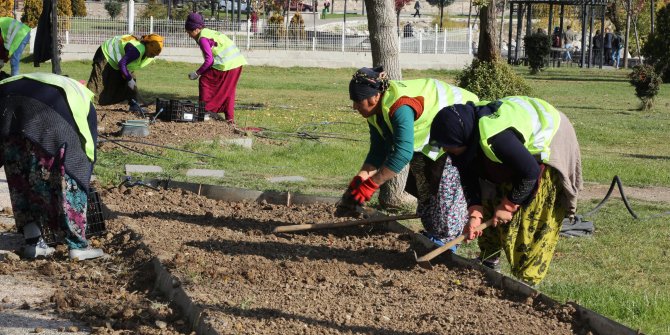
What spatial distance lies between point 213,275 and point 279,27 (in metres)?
29.6

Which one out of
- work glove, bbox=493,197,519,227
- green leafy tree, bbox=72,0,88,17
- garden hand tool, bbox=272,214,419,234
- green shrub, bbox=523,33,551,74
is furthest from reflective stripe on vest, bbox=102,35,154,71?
green leafy tree, bbox=72,0,88,17

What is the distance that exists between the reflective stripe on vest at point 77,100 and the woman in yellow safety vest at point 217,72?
25.6ft

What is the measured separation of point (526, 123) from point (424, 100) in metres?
1.12

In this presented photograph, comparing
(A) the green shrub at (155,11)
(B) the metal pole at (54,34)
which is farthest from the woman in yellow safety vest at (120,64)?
(A) the green shrub at (155,11)

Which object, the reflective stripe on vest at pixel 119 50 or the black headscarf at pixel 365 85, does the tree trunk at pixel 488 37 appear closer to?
the reflective stripe on vest at pixel 119 50

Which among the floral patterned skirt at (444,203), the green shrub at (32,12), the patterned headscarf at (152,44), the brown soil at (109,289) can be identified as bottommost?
the brown soil at (109,289)

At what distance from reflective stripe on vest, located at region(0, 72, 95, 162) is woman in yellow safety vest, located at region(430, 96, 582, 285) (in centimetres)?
240

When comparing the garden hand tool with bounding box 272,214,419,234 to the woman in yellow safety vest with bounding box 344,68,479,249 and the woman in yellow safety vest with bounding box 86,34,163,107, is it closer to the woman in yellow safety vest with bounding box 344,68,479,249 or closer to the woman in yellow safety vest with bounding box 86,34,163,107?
the woman in yellow safety vest with bounding box 344,68,479,249

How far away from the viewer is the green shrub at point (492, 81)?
19.7 metres

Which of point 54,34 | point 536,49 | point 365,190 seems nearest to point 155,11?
point 536,49

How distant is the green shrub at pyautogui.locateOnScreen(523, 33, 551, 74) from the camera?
3494 cm

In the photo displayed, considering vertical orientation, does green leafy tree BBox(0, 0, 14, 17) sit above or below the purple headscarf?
above

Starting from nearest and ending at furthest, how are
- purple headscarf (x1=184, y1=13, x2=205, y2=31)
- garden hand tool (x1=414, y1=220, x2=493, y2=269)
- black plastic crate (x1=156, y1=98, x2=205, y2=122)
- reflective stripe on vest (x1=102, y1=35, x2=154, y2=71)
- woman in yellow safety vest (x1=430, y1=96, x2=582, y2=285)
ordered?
1. woman in yellow safety vest (x1=430, y1=96, x2=582, y2=285)
2. garden hand tool (x1=414, y1=220, x2=493, y2=269)
3. purple headscarf (x1=184, y1=13, x2=205, y2=31)
4. black plastic crate (x1=156, y1=98, x2=205, y2=122)
5. reflective stripe on vest (x1=102, y1=35, x2=154, y2=71)

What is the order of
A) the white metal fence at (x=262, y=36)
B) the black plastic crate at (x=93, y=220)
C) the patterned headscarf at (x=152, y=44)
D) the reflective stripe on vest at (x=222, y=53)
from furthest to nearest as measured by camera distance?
the white metal fence at (x=262, y=36) < the patterned headscarf at (x=152, y=44) < the reflective stripe on vest at (x=222, y=53) < the black plastic crate at (x=93, y=220)
